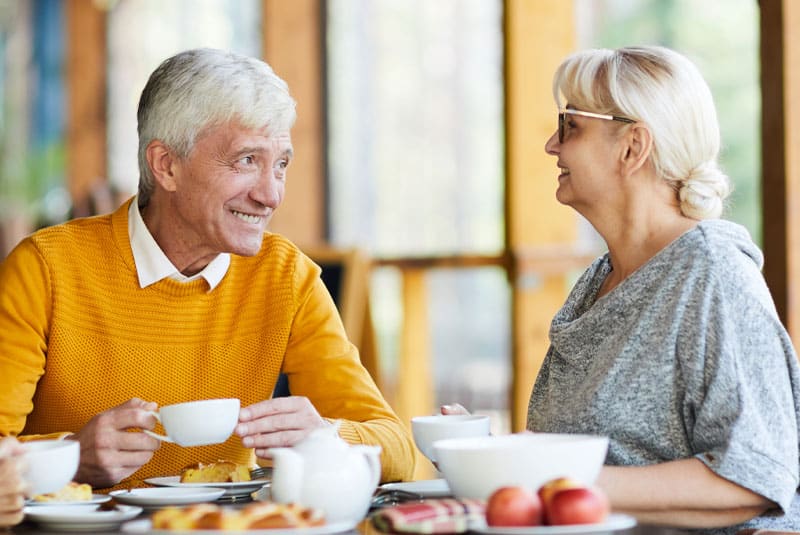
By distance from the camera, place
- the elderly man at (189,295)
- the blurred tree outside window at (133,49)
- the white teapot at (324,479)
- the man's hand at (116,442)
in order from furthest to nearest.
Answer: the blurred tree outside window at (133,49), the elderly man at (189,295), the man's hand at (116,442), the white teapot at (324,479)

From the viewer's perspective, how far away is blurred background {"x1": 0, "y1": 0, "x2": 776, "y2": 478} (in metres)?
3.93

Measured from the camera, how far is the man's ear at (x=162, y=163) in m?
2.09

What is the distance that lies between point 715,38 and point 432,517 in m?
9.77

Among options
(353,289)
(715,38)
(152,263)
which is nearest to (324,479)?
(152,263)

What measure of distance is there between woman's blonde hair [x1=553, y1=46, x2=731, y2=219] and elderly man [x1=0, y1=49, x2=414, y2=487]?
0.61 meters

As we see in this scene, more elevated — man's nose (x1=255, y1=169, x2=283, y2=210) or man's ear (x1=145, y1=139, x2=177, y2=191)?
man's ear (x1=145, y1=139, x2=177, y2=191)

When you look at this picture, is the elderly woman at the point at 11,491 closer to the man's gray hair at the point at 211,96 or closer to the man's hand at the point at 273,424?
the man's hand at the point at 273,424

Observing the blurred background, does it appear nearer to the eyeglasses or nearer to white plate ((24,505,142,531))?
the eyeglasses

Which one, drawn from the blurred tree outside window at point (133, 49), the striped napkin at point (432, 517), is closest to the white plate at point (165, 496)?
the striped napkin at point (432, 517)

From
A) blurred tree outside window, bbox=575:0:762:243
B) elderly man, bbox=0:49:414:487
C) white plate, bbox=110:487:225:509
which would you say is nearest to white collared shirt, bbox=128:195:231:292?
elderly man, bbox=0:49:414:487

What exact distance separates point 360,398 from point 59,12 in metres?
7.39

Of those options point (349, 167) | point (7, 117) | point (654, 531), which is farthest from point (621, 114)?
point (7, 117)

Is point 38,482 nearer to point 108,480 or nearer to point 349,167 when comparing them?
point 108,480

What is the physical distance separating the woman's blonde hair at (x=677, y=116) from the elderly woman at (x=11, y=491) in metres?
1.03
